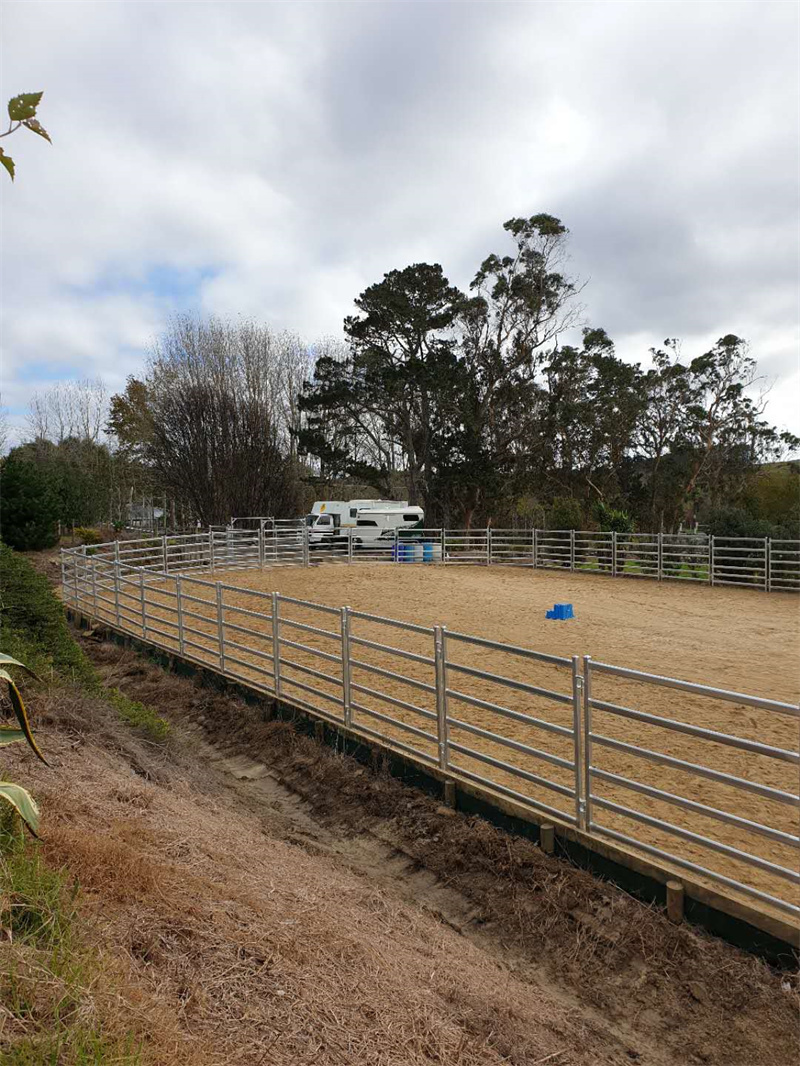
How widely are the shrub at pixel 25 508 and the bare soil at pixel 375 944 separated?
76.5 feet

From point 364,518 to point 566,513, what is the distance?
409 inches

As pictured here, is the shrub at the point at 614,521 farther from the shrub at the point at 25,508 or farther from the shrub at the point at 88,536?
the shrub at the point at 88,536

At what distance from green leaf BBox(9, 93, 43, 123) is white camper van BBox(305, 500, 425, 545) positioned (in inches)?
1142

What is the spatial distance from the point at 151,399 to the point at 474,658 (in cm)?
3283

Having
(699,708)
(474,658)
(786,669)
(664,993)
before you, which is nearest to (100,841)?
(664,993)

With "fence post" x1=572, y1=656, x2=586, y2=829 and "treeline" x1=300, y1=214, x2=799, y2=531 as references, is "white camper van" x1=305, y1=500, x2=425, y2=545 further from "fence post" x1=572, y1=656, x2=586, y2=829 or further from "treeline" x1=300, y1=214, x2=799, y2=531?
A: "fence post" x1=572, y1=656, x2=586, y2=829

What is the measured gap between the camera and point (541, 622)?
13.9 metres

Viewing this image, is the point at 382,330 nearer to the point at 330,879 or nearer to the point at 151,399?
the point at 151,399

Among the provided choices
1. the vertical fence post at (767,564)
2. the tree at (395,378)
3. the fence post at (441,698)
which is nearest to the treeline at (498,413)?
the tree at (395,378)

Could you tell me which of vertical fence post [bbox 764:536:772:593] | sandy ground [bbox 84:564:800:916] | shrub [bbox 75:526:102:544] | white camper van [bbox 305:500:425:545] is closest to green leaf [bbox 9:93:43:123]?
sandy ground [bbox 84:564:800:916]

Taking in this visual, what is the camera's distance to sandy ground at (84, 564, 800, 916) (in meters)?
5.48

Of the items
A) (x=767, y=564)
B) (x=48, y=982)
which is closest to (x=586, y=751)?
(x=48, y=982)

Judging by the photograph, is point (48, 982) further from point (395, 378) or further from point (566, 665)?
point (395, 378)

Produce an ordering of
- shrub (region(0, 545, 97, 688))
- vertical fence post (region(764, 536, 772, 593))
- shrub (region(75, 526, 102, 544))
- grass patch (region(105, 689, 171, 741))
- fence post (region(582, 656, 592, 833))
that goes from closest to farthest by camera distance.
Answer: fence post (region(582, 656, 592, 833))
grass patch (region(105, 689, 171, 741))
shrub (region(0, 545, 97, 688))
vertical fence post (region(764, 536, 772, 593))
shrub (region(75, 526, 102, 544))
